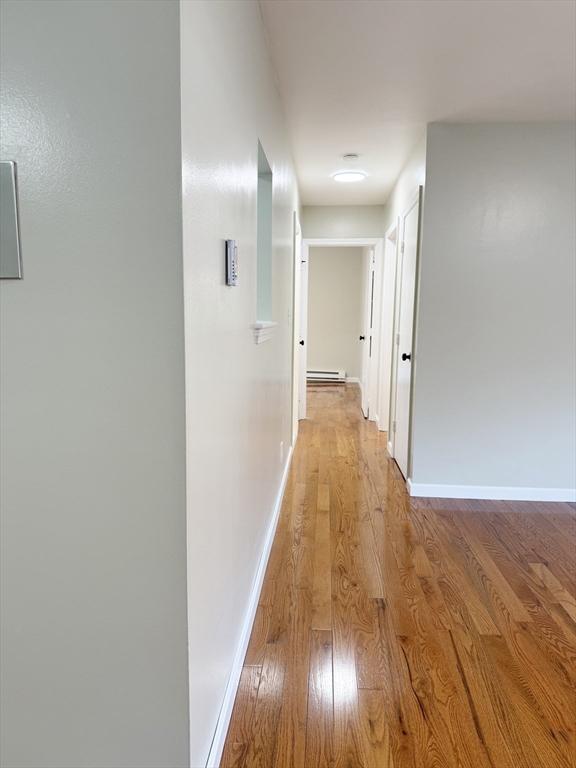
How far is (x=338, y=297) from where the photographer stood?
29.8 feet

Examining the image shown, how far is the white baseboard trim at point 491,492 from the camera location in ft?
11.0

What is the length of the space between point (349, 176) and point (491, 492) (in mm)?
2914

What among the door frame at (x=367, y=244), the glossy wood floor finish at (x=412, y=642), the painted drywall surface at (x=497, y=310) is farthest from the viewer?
the door frame at (x=367, y=244)

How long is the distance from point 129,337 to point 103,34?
1.85 feet

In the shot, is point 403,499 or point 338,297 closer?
point 403,499

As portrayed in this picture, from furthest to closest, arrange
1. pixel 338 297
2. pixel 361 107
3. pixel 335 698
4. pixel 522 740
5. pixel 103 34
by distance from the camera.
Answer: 1. pixel 338 297
2. pixel 361 107
3. pixel 335 698
4. pixel 522 740
5. pixel 103 34

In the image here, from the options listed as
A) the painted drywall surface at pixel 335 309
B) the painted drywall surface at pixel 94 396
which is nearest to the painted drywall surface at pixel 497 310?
the painted drywall surface at pixel 94 396

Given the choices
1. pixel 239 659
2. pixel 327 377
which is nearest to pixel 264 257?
pixel 239 659

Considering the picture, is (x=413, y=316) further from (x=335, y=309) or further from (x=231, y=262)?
(x=335, y=309)

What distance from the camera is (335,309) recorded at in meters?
9.11

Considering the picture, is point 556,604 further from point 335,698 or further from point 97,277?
point 97,277

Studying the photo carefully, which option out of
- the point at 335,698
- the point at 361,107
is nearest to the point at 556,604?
the point at 335,698

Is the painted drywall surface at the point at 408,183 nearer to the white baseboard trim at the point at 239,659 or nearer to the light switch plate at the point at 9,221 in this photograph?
the white baseboard trim at the point at 239,659

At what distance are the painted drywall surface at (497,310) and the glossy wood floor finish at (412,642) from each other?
1.43ft
